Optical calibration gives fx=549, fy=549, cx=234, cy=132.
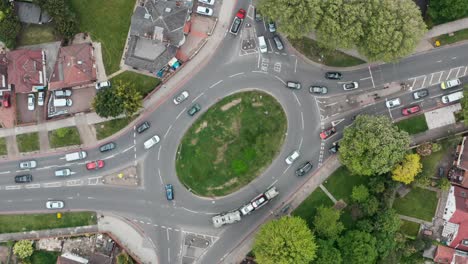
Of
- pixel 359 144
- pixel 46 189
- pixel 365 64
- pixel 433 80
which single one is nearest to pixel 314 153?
pixel 359 144

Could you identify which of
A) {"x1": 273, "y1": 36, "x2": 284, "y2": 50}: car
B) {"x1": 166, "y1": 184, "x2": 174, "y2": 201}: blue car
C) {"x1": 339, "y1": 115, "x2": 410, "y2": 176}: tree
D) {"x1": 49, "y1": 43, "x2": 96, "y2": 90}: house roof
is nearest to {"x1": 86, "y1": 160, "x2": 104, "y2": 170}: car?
{"x1": 166, "y1": 184, "x2": 174, "y2": 201}: blue car

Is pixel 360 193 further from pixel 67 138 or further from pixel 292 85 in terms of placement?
pixel 67 138

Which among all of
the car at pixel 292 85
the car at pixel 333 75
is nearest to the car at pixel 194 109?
the car at pixel 292 85

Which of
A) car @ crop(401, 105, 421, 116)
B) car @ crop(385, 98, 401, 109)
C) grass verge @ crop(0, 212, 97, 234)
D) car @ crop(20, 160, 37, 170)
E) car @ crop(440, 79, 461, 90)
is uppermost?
car @ crop(440, 79, 461, 90)

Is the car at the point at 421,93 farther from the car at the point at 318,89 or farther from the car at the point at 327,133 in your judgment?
the car at the point at 318,89

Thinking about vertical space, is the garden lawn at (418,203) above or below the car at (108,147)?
below

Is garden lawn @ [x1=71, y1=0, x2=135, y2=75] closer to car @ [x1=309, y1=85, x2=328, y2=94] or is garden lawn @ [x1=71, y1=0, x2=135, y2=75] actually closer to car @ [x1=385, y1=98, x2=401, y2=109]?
car @ [x1=309, y1=85, x2=328, y2=94]
